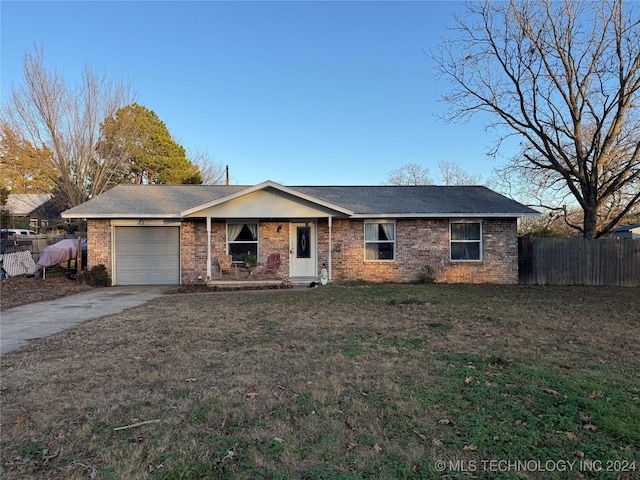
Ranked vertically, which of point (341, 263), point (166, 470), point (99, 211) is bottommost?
point (166, 470)

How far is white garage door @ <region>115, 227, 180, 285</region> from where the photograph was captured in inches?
555

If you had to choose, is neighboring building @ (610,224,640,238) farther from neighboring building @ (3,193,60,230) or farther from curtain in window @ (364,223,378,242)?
neighboring building @ (3,193,60,230)

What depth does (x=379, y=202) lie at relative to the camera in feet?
49.6

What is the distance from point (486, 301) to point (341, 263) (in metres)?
5.58

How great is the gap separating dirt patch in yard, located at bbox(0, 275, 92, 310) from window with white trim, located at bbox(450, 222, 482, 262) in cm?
1253

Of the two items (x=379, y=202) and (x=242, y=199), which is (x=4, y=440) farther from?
(x=379, y=202)

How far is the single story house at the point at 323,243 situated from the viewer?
1393 cm

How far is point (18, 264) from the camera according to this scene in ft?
47.3

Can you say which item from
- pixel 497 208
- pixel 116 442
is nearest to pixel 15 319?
pixel 116 442

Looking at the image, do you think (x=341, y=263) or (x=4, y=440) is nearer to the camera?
(x=4, y=440)

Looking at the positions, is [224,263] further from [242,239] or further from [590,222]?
[590,222]

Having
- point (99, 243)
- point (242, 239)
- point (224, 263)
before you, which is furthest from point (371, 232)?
point (99, 243)

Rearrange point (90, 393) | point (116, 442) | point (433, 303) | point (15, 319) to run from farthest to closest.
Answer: point (433, 303)
point (15, 319)
point (90, 393)
point (116, 442)

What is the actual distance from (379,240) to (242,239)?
4.95 metres
